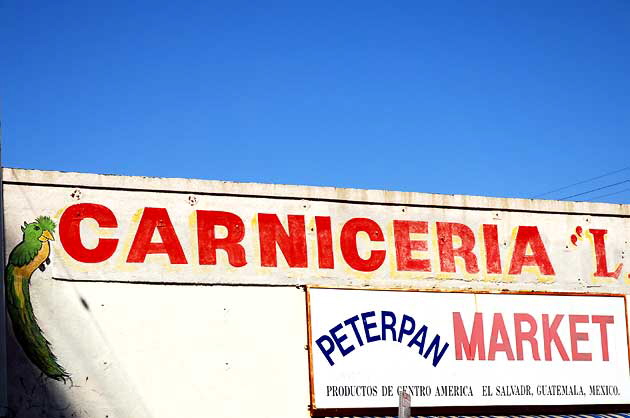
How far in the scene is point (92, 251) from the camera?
58.5ft

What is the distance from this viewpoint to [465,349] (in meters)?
20.1

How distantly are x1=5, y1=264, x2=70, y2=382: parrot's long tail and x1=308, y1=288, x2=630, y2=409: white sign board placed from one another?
14.9 feet

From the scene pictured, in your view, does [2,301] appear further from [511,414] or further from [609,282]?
[609,282]

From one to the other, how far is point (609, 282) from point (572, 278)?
0.91 meters

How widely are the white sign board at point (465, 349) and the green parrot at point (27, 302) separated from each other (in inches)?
182

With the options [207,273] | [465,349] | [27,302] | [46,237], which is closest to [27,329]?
[27,302]

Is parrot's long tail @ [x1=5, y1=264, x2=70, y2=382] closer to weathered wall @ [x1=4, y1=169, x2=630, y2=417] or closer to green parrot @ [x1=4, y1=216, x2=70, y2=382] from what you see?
green parrot @ [x1=4, y1=216, x2=70, y2=382]

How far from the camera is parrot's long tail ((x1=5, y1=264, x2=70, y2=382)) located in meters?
16.9

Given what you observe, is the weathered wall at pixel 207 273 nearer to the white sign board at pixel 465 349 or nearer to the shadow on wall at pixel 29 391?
the shadow on wall at pixel 29 391

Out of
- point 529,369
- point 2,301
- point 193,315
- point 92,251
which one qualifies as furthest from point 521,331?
point 2,301

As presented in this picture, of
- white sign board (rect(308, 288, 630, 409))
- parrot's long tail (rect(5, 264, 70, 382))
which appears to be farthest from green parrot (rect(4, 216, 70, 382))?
white sign board (rect(308, 288, 630, 409))

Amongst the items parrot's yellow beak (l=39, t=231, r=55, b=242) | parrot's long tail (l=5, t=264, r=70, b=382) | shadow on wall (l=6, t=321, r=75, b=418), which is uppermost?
parrot's yellow beak (l=39, t=231, r=55, b=242)

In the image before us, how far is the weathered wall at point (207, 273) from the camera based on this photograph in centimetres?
1739

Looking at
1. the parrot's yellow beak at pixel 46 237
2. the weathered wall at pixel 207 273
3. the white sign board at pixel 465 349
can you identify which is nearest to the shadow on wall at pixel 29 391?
the weathered wall at pixel 207 273
